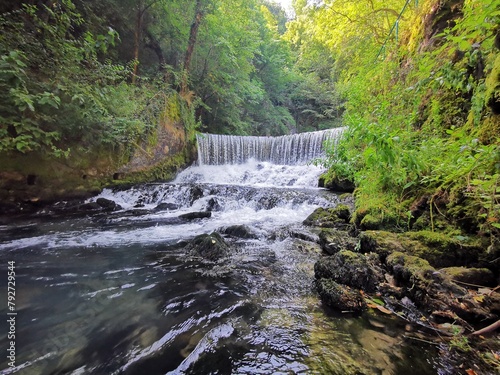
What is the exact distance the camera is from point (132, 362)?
1.58 m

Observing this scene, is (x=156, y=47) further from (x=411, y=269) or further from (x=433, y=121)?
(x=411, y=269)

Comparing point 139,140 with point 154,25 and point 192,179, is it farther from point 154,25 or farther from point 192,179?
point 154,25

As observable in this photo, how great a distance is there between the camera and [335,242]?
138 inches

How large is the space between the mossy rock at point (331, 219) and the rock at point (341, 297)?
2491mm

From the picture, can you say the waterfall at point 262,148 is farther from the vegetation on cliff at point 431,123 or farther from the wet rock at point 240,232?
the wet rock at point 240,232

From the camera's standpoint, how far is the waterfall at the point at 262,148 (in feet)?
41.0

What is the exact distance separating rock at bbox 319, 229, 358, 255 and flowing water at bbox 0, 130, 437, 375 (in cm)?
23

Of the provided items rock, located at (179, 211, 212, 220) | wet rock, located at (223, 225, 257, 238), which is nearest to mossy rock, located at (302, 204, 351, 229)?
wet rock, located at (223, 225, 257, 238)

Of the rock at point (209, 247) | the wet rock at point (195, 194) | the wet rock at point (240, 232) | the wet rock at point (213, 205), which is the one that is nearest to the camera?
the rock at point (209, 247)

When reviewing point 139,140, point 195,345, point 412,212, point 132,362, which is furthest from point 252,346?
point 139,140

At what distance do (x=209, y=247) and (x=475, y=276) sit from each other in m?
3.10

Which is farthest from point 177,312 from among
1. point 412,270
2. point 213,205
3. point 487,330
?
point 213,205

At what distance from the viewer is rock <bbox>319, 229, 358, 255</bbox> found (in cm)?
335

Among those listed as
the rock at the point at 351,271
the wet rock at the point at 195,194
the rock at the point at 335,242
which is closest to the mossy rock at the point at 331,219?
the rock at the point at 335,242
